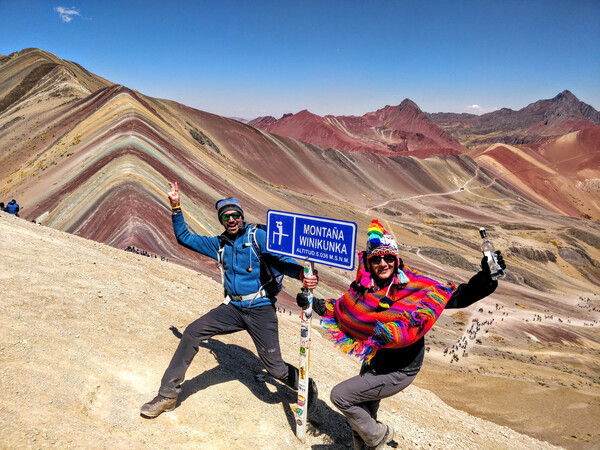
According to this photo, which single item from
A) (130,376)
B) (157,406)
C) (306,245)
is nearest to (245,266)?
(306,245)

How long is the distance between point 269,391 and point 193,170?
21516mm

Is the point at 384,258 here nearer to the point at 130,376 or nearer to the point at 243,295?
the point at 243,295

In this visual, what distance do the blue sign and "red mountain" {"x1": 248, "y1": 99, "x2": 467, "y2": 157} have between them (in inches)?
3830

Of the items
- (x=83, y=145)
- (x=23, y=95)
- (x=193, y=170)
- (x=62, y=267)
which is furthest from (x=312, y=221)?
(x=23, y=95)

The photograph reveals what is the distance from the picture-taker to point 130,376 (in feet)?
13.1

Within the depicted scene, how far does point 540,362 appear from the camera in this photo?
1714 cm

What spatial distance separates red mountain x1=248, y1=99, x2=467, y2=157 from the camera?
351ft

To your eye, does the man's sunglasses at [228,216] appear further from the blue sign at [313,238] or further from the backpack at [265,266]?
the blue sign at [313,238]

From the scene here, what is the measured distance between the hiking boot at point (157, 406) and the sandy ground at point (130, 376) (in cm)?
6

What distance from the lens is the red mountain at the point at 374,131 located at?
107 metres

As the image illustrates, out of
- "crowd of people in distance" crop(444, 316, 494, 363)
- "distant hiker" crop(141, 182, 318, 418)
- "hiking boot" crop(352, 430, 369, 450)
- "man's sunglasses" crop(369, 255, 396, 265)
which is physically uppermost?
"man's sunglasses" crop(369, 255, 396, 265)

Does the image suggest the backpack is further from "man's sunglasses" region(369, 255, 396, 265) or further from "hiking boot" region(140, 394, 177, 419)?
"hiking boot" region(140, 394, 177, 419)

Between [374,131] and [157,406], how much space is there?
13732 centimetres

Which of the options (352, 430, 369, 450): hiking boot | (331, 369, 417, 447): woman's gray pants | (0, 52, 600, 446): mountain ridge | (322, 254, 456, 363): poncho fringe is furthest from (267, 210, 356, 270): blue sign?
(0, 52, 600, 446): mountain ridge
